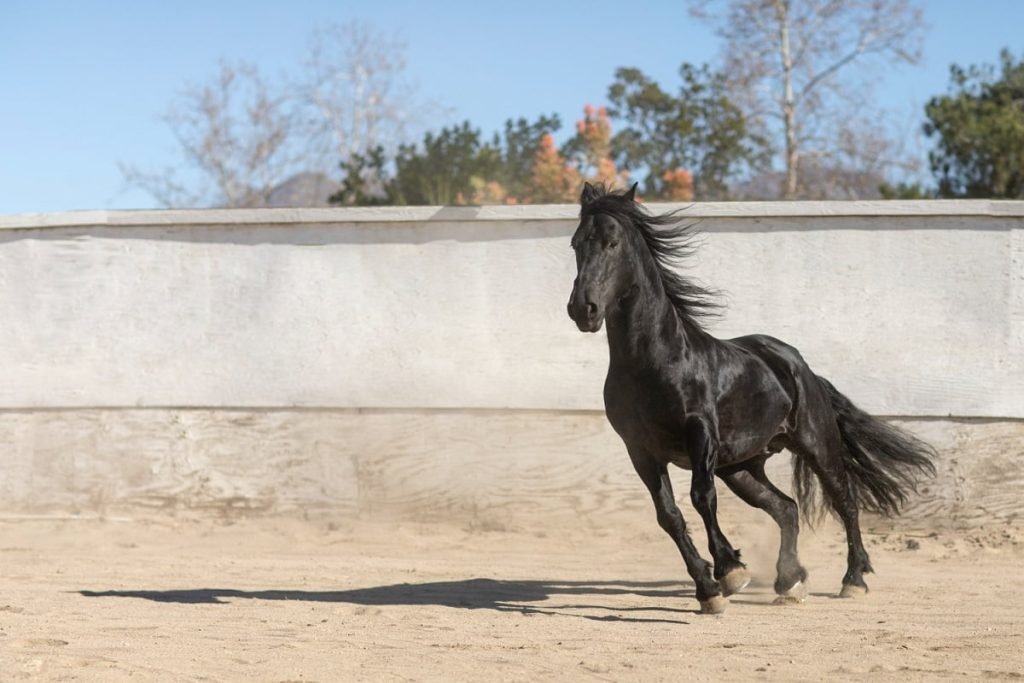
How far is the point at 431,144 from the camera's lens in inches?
849

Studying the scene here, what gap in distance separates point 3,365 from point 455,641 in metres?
5.92

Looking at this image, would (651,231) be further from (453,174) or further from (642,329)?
(453,174)

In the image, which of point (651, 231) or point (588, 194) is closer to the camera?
point (588, 194)

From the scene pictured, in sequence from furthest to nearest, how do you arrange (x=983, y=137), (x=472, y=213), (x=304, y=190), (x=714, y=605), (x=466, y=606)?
(x=304, y=190), (x=983, y=137), (x=472, y=213), (x=466, y=606), (x=714, y=605)

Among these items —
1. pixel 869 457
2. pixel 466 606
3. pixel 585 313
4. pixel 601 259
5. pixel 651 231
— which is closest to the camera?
pixel 585 313

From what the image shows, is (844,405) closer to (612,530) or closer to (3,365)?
(612,530)

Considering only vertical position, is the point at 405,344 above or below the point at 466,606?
above

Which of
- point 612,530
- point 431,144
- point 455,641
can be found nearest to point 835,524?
point 612,530

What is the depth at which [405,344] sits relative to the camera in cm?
934

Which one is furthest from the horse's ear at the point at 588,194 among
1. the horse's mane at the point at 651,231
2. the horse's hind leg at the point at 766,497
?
the horse's hind leg at the point at 766,497

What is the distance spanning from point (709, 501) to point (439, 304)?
3887 millimetres

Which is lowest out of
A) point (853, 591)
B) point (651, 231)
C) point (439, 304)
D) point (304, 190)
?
point (853, 591)

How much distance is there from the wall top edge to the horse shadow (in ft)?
Result: 9.02

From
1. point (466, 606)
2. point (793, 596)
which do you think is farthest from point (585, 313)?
point (793, 596)
